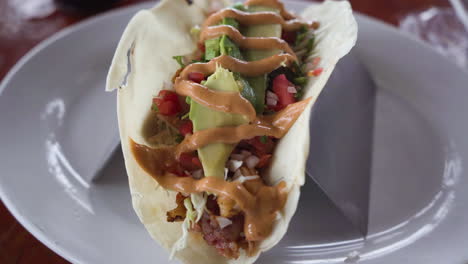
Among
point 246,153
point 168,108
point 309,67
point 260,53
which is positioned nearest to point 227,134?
point 246,153

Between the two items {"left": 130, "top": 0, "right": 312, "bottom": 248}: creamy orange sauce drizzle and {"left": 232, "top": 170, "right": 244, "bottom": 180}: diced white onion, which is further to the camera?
{"left": 232, "top": 170, "right": 244, "bottom": 180}: diced white onion

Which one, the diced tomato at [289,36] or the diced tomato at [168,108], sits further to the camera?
the diced tomato at [289,36]

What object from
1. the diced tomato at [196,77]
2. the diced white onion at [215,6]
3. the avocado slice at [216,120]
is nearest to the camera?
the avocado slice at [216,120]

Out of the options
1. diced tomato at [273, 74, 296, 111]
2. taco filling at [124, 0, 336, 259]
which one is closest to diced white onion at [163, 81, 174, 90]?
taco filling at [124, 0, 336, 259]

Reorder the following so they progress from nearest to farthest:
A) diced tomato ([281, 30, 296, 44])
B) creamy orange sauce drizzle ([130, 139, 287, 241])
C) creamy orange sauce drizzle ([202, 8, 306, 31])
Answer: creamy orange sauce drizzle ([130, 139, 287, 241]) → creamy orange sauce drizzle ([202, 8, 306, 31]) → diced tomato ([281, 30, 296, 44])

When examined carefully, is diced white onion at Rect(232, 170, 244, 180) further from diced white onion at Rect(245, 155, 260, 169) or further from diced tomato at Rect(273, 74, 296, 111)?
diced tomato at Rect(273, 74, 296, 111)

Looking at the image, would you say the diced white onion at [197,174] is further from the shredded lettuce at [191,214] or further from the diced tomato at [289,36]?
the diced tomato at [289,36]

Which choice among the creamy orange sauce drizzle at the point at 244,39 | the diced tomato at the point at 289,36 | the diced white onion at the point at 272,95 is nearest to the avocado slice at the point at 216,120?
the diced white onion at the point at 272,95
